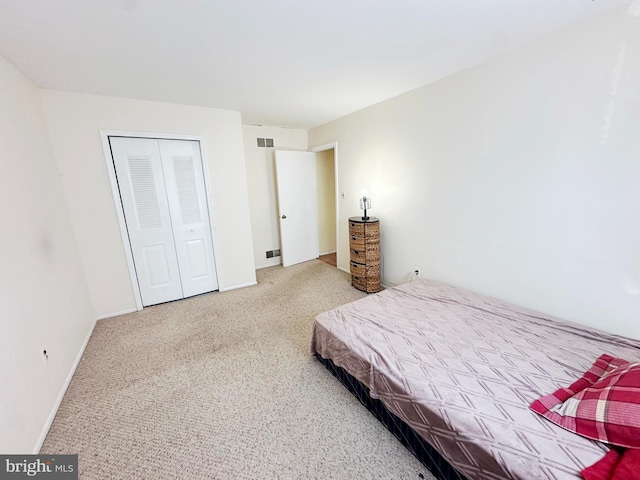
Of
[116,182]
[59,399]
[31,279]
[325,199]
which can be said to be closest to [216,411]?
[59,399]

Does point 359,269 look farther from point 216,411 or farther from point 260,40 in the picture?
point 260,40

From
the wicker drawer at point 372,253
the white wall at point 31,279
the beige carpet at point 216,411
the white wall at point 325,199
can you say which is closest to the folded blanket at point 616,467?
the beige carpet at point 216,411

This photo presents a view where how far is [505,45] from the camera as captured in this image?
186 cm

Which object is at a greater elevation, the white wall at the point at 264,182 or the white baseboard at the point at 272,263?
the white wall at the point at 264,182

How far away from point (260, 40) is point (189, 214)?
7.37 feet

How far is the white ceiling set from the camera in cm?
139

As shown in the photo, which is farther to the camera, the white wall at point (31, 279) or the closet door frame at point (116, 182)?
the closet door frame at point (116, 182)

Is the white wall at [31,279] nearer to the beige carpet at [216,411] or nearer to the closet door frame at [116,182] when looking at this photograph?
the beige carpet at [216,411]

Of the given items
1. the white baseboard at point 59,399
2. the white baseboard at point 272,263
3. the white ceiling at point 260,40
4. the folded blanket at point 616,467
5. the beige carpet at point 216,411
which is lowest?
the beige carpet at point 216,411

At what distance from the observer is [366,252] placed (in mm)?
3211

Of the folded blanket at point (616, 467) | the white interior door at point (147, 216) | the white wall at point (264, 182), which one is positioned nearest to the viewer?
the folded blanket at point (616, 467)

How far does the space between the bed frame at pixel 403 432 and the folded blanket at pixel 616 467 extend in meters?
0.47

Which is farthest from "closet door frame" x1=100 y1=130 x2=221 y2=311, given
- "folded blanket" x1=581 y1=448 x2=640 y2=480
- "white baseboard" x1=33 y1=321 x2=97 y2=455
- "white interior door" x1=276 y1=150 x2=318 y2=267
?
"folded blanket" x1=581 y1=448 x2=640 y2=480

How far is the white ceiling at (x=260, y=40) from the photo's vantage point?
1393 millimetres
